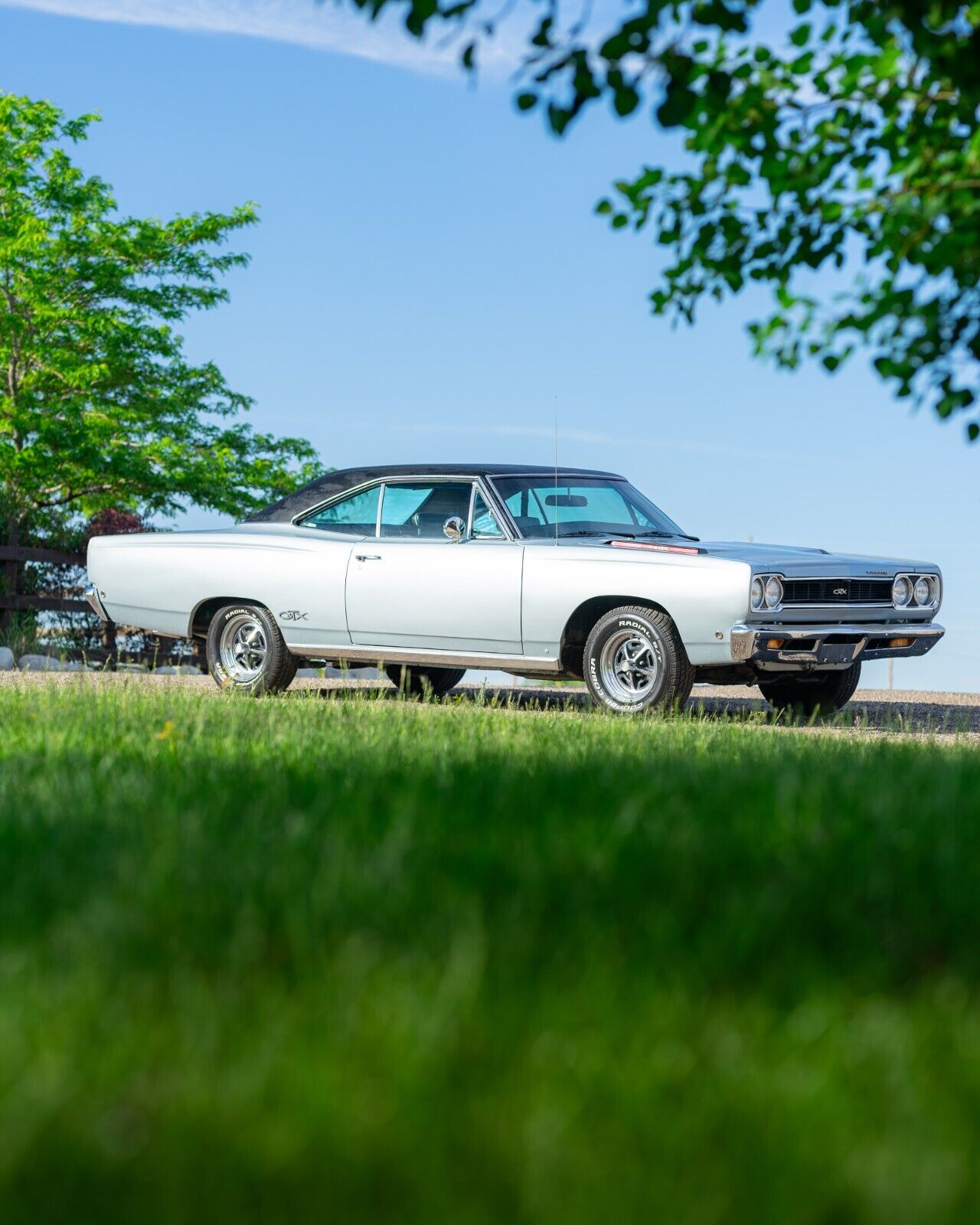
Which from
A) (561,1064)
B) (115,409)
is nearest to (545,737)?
(561,1064)

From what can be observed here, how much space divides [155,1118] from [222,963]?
778mm

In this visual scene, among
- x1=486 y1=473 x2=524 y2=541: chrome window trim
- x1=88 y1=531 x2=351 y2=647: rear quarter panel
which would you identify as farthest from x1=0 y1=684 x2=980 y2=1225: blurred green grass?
x1=88 y1=531 x2=351 y2=647: rear quarter panel

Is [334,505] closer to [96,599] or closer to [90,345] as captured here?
[96,599]

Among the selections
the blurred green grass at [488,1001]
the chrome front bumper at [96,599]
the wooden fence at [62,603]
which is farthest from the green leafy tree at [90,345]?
the blurred green grass at [488,1001]

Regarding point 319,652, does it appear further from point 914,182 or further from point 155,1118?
point 155,1118

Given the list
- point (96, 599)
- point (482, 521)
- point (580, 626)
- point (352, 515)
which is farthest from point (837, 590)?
point (96, 599)

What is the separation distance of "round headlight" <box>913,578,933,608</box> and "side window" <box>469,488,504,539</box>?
307cm

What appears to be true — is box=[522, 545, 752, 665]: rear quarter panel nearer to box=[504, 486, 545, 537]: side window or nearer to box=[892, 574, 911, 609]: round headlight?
box=[504, 486, 545, 537]: side window

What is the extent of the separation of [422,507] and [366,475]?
704mm

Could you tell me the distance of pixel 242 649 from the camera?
1141 centimetres

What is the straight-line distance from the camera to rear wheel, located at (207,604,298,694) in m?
11.2

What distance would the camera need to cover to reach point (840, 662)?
9.46m

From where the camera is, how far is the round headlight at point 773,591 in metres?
9.16

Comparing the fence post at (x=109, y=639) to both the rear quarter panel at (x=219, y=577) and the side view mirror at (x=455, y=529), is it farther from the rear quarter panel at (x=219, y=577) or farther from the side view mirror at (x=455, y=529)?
the side view mirror at (x=455, y=529)
